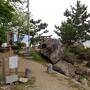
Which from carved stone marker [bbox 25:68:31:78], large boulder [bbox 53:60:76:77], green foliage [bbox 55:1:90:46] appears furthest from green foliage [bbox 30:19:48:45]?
carved stone marker [bbox 25:68:31:78]

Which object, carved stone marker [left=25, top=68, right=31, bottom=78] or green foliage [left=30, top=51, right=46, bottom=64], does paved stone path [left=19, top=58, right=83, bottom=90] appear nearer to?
carved stone marker [left=25, top=68, right=31, bottom=78]

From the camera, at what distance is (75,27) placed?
37.2 meters

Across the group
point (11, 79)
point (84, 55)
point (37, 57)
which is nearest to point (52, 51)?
point (37, 57)

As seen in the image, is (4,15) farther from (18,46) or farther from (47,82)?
(18,46)

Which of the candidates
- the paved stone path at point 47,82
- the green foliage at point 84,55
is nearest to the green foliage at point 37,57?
the paved stone path at point 47,82

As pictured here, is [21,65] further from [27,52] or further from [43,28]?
[43,28]

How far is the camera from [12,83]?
16719mm

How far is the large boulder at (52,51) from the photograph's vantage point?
2834 centimetres

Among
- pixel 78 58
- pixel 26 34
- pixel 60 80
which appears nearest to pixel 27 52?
pixel 26 34

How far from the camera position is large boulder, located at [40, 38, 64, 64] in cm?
2834

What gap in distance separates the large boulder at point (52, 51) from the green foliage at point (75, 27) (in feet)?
20.6

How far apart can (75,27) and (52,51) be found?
9637 millimetres

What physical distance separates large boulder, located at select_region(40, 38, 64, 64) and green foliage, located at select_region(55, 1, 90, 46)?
6279 mm

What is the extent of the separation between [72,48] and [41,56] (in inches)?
276
